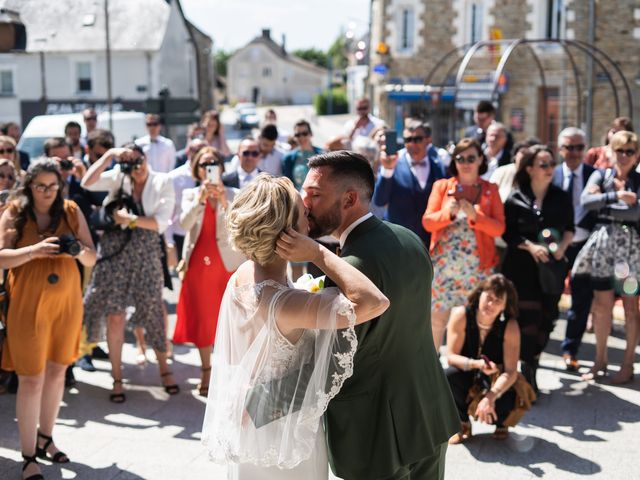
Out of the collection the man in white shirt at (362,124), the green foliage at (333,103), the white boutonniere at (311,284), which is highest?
the green foliage at (333,103)

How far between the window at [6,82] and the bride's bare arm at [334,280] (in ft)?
131

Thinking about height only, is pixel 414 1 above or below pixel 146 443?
above

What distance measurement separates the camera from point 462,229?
641 cm

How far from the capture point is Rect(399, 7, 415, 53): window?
91.9ft

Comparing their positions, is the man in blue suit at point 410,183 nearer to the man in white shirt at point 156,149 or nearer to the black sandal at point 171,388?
the black sandal at point 171,388

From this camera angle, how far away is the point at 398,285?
308 centimetres

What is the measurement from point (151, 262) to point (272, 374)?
3631mm

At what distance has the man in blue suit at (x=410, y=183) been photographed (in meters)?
6.92

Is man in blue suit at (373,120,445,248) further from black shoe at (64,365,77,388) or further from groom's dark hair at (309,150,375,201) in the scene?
groom's dark hair at (309,150,375,201)

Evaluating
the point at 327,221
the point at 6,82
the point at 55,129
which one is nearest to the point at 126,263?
the point at 327,221

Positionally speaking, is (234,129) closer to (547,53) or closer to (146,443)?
(547,53)

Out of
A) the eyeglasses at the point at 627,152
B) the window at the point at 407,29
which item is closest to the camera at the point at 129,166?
the eyeglasses at the point at 627,152

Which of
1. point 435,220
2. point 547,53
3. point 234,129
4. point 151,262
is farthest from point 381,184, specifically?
point 234,129

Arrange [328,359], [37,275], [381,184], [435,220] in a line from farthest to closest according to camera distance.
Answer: [381,184], [435,220], [37,275], [328,359]
